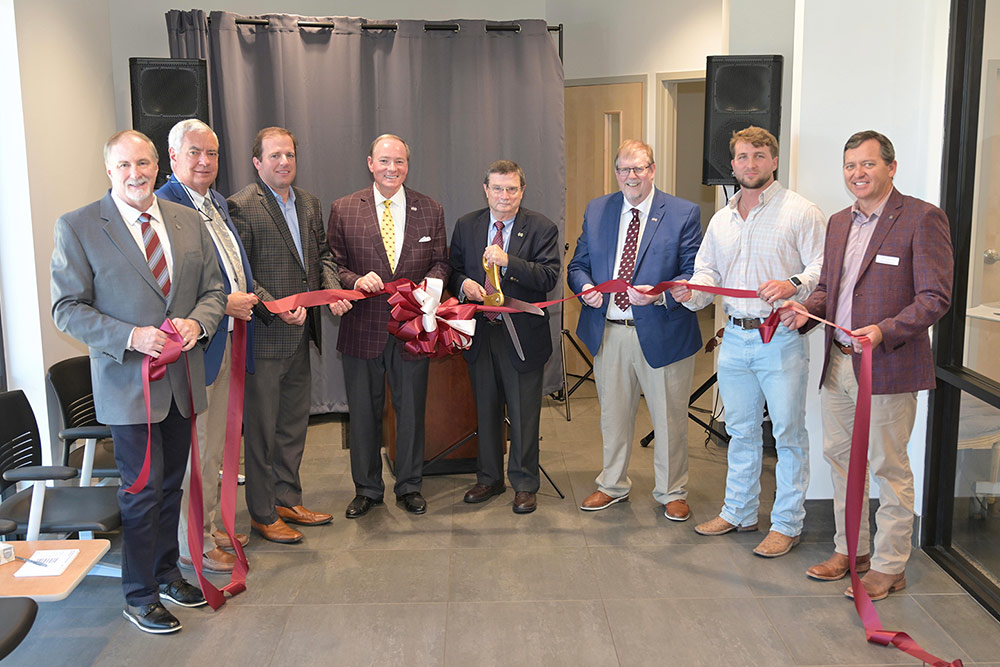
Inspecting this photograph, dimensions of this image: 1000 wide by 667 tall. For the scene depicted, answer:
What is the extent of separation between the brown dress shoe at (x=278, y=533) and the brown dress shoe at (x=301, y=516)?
127mm

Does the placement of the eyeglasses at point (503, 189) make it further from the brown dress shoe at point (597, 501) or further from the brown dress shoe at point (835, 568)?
the brown dress shoe at point (835, 568)

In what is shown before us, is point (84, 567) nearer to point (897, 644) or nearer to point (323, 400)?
point (897, 644)

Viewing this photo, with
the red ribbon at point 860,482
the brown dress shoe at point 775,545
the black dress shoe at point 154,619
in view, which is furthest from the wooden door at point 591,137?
the black dress shoe at point 154,619

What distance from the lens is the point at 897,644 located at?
119 inches

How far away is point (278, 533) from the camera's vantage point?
162 inches

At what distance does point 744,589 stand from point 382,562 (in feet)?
5.11

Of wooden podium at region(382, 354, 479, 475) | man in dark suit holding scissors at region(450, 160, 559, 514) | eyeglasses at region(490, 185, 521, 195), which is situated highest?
eyeglasses at region(490, 185, 521, 195)

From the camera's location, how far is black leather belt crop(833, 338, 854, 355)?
3.48m

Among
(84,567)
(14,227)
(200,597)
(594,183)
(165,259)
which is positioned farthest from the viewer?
(594,183)

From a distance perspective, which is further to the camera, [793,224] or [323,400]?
[323,400]

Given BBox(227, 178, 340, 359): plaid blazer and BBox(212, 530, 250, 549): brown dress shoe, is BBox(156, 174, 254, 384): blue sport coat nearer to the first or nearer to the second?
BBox(227, 178, 340, 359): plaid blazer

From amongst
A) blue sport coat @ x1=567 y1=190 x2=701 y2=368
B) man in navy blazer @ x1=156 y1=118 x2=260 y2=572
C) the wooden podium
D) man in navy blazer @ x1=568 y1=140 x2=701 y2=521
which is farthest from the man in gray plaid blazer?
blue sport coat @ x1=567 y1=190 x2=701 y2=368

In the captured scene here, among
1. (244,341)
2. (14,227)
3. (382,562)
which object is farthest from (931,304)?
(14,227)

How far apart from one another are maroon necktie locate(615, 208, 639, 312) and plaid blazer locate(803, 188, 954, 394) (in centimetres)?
103
